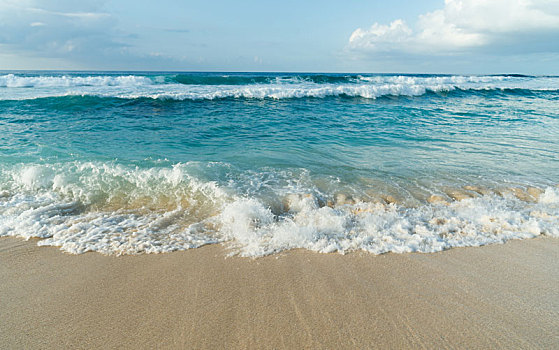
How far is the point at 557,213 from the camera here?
4125 millimetres

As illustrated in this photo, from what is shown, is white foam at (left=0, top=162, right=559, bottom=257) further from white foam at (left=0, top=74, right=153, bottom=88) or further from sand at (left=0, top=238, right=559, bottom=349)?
white foam at (left=0, top=74, right=153, bottom=88)

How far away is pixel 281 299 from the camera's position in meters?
2.48

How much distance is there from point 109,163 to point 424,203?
5.80 m

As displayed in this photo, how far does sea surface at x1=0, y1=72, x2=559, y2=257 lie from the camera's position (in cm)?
352

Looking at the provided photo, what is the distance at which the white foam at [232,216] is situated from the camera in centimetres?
337

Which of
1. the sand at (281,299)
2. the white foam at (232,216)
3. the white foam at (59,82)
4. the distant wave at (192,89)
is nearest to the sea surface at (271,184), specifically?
the white foam at (232,216)

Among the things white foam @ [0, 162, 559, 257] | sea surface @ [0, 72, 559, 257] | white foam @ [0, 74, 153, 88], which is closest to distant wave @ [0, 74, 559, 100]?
white foam @ [0, 74, 153, 88]

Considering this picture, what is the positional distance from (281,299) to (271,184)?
2.75 meters

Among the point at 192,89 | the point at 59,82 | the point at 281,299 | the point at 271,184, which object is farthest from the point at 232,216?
the point at 59,82

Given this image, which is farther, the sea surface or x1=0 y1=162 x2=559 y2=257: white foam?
the sea surface

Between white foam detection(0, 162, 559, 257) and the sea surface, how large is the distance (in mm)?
19

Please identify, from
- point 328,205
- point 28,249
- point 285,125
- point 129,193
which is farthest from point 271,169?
point 285,125

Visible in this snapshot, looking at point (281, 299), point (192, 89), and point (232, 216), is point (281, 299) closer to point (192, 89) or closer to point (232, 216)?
point (232, 216)

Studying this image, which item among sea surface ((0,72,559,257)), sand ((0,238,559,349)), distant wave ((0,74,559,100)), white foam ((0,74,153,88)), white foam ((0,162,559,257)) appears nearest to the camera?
sand ((0,238,559,349))
